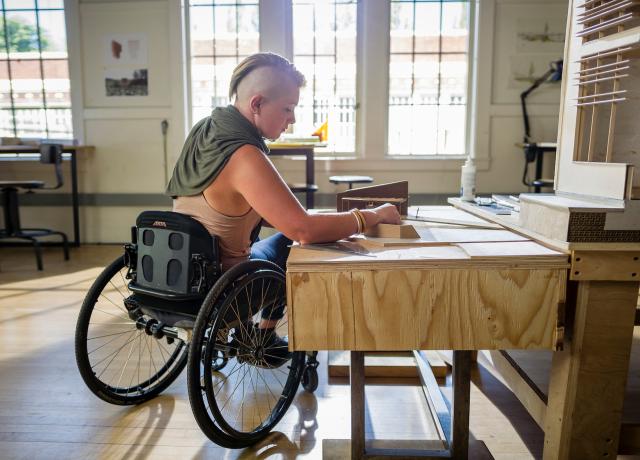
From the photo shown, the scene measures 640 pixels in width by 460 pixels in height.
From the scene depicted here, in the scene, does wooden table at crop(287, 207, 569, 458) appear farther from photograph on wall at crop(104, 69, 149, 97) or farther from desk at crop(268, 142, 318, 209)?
photograph on wall at crop(104, 69, 149, 97)

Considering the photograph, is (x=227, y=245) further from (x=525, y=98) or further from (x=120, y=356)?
(x=525, y=98)

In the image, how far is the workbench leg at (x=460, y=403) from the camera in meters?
1.34

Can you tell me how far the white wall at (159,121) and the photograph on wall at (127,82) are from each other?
6 cm

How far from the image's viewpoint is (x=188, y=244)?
1398mm

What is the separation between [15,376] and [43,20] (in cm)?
410

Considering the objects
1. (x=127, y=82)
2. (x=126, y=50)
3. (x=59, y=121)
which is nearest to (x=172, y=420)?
(x=127, y=82)

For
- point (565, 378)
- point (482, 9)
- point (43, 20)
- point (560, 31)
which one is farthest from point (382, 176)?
point (565, 378)

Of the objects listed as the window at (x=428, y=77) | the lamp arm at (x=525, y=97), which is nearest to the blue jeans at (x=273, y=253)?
the window at (x=428, y=77)

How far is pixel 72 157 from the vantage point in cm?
459

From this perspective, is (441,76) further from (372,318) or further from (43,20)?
(372,318)

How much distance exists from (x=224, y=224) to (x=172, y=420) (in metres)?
0.71

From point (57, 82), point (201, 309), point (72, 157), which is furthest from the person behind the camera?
point (57, 82)

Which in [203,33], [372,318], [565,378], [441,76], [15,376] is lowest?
[15,376]

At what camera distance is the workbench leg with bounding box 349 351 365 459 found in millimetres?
1401
